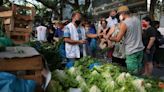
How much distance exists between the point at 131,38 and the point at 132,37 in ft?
0.09

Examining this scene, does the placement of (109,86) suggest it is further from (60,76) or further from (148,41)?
(148,41)

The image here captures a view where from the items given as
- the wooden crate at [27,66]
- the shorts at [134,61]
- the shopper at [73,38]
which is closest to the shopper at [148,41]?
the shorts at [134,61]

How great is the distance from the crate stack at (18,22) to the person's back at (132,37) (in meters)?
2.37

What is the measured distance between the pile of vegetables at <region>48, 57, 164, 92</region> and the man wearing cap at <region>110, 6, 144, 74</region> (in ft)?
6.01

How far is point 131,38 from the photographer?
6926 millimetres

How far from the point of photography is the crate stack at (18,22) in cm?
795

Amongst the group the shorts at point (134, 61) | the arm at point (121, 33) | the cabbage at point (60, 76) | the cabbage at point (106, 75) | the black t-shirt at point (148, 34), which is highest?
the arm at point (121, 33)

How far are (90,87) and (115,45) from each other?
11.3 feet

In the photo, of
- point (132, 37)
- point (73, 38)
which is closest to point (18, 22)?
point (73, 38)

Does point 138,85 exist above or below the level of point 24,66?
below

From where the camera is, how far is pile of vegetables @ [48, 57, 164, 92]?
13.6ft

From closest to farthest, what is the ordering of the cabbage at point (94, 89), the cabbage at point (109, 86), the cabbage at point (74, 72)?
1. the cabbage at point (94, 89)
2. the cabbage at point (109, 86)
3. the cabbage at point (74, 72)

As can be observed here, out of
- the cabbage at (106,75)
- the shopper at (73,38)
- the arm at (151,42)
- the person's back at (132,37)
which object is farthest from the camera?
the arm at (151,42)

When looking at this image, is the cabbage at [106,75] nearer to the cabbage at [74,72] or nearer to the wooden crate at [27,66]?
the cabbage at [74,72]
